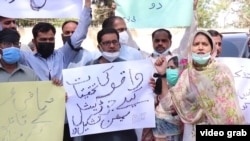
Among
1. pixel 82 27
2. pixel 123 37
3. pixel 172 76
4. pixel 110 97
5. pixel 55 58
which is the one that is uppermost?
pixel 82 27

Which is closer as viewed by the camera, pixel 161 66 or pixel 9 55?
pixel 9 55

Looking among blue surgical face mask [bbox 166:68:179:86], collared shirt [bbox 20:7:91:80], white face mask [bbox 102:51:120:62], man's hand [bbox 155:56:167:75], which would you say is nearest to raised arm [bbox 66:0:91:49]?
collared shirt [bbox 20:7:91:80]

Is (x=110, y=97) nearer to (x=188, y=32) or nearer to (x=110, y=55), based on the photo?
(x=110, y=55)

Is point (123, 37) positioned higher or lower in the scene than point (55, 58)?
higher

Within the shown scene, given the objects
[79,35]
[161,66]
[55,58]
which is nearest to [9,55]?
[55,58]

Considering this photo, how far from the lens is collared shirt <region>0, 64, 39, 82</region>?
169 inches

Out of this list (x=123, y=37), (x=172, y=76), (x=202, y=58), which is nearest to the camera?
(x=202, y=58)

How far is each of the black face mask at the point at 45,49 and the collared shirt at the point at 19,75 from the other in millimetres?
295

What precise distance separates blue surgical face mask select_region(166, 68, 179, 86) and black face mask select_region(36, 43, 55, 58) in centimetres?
106

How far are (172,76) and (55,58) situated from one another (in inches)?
42.6

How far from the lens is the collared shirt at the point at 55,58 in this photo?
15.0 ft

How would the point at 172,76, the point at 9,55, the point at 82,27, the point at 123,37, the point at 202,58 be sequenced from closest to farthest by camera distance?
the point at 202,58, the point at 9,55, the point at 172,76, the point at 82,27, the point at 123,37

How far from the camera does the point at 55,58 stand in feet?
15.3

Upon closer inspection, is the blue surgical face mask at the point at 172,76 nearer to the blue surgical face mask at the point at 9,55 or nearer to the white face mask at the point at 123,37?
the white face mask at the point at 123,37
